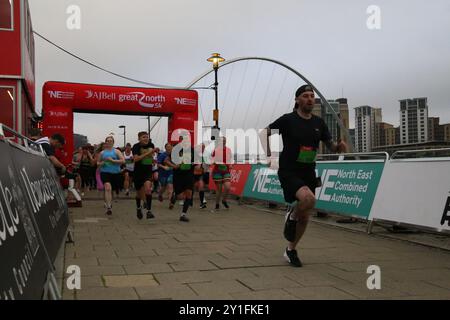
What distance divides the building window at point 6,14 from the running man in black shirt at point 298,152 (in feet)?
37.0

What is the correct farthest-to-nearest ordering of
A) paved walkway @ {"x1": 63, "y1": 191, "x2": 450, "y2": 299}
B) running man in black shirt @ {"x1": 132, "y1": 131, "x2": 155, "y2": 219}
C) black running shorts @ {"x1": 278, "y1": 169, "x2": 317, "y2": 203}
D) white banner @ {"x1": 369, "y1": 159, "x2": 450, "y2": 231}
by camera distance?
running man in black shirt @ {"x1": 132, "y1": 131, "x2": 155, "y2": 219}
white banner @ {"x1": 369, "y1": 159, "x2": 450, "y2": 231}
black running shorts @ {"x1": 278, "y1": 169, "x2": 317, "y2": 203}
paved walkway @ {"x1": 63, "y1": 191, "x2": 450, "y2": 299}

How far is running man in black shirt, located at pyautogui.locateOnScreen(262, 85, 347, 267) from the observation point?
5148mm

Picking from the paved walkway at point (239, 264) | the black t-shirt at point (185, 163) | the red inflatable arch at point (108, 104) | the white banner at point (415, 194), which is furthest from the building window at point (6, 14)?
the white banner at point (415, 194)

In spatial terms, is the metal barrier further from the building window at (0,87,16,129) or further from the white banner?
the building window at (0,87,16,129)

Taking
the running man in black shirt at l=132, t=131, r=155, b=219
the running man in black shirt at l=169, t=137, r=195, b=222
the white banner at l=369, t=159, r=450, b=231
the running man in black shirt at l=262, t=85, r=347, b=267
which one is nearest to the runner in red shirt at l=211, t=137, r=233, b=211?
the running man in black shirt at l=169, t=137, r=195, b=222

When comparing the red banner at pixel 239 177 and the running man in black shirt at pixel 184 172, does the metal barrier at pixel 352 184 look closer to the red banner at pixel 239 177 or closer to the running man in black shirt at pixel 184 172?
the running man in black shirt at pixel 184 172

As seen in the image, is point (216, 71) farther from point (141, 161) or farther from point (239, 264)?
point (239, 264)

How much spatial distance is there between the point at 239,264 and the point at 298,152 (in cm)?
143

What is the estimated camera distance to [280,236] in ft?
25.0

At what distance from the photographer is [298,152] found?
5.16 meters

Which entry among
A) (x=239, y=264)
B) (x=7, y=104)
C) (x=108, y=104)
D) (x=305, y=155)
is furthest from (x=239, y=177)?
(x=305, y=155)

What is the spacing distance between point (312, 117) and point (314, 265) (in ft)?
5.55

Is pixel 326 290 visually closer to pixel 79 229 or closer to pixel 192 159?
pixel 79 229

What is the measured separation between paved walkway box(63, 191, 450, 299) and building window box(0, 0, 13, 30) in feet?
25.9
